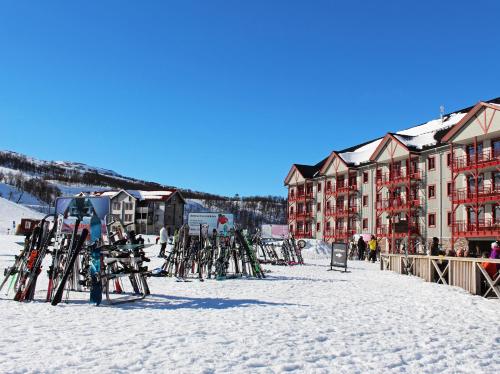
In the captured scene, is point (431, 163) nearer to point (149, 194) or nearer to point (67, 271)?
point (67, 271)

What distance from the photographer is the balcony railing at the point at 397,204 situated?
42094 millimetres

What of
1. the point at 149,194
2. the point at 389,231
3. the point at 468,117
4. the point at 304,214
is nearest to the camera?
the point at 468,117

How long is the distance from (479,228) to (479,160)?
16.5 ft

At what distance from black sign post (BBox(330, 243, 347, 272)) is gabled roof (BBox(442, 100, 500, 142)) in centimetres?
1951

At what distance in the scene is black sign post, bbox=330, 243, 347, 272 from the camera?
21.7m

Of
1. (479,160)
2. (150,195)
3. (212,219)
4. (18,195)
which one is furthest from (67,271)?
(18,195)

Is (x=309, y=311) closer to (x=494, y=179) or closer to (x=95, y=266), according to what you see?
(x=95, y=266)

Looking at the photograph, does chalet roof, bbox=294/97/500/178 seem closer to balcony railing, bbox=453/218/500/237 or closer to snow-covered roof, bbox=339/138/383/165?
snow-covered roof, bbox=339/138/383/165

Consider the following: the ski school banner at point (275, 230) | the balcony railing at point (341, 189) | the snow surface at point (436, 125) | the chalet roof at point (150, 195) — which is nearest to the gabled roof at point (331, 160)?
the balcony railing at point (341, 189)

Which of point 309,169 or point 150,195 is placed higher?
point 309,169

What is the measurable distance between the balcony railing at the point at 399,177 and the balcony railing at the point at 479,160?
456cm

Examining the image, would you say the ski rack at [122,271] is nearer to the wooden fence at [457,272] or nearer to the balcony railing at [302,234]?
the wooden fence at [457,272]

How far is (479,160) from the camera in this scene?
3569 cm

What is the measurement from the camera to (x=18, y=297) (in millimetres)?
10164
